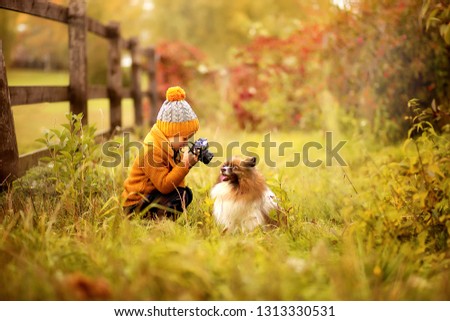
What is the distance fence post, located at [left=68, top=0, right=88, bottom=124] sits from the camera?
5.65 meters

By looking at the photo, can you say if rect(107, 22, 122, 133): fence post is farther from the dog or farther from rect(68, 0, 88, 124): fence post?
the dog

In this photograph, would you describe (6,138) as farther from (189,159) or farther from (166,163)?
(189,159)

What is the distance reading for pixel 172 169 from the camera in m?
3.97

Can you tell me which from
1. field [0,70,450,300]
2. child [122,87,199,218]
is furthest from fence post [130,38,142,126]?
child [122,87,199,218]

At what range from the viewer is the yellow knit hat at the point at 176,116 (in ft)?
12.6

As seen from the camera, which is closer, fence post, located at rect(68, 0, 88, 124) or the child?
the child

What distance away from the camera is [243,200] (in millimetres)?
3891

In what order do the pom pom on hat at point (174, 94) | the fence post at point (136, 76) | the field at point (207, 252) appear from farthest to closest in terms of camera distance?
the fence post at point (136, 76), the pom pom on hat at point (174, 94), the field at point (207, 252)

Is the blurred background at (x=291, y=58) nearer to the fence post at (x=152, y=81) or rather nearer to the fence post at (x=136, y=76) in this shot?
the fence post at (x=136, y=76)

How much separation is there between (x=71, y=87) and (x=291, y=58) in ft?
20.9

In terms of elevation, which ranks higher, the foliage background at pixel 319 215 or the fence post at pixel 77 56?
the fence post at pixel 77 56

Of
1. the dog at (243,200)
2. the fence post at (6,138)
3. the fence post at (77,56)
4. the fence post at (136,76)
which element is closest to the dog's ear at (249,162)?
the dog at (243,200)
